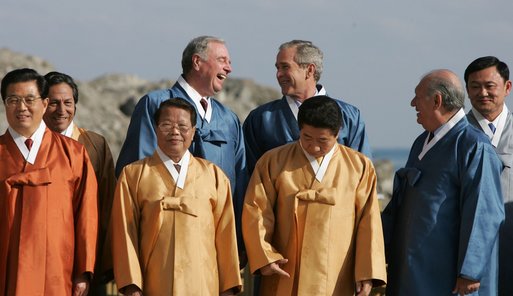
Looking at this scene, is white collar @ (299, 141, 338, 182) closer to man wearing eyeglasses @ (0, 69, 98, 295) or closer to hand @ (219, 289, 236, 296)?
hand @ (219, 289, 236, 296)

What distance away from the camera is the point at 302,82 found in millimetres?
6090

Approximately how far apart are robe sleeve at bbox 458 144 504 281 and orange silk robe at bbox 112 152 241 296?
1264 mm

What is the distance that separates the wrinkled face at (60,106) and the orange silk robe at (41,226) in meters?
0.61

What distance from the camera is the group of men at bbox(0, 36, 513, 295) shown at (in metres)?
5.17

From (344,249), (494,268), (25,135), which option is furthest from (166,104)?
(494,268)

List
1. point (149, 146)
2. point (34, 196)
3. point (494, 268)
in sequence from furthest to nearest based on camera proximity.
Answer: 1. point (149, 146)
2. point (494, 268)
3. point (34, 196)

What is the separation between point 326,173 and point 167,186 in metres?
0.89

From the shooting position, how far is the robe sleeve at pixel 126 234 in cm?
513

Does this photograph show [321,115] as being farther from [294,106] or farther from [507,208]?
[507,208]

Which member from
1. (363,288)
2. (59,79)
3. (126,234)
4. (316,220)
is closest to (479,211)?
(363,288)

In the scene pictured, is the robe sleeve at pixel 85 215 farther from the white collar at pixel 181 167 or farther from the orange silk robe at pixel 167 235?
the white collar at pixel 181 167

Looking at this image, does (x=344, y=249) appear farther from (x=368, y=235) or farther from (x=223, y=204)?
(x=223, y=204)

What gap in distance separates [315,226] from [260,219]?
1.01ft

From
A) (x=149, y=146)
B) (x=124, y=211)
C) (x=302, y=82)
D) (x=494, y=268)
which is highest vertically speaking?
(x=302, y=82)
